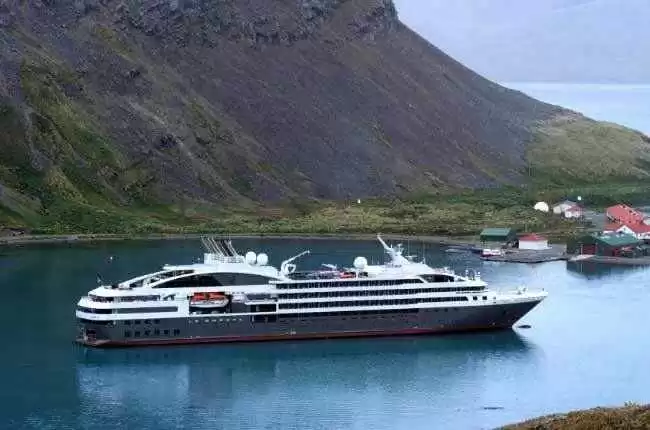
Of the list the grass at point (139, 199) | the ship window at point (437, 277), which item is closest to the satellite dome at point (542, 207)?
the grass at point (139, 199)

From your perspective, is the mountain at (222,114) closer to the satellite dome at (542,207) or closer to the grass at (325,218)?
the grass at (325,218)

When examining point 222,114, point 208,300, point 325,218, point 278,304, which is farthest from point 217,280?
point 222,114

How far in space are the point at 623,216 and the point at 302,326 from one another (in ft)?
151

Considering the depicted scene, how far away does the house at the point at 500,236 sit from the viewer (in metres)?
84.7

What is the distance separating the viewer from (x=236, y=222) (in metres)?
91.4

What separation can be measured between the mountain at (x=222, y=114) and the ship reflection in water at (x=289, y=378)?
127 feet

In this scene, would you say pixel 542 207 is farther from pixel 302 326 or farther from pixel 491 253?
pixel 302 326

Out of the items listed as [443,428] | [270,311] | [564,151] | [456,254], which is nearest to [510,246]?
[456,254]

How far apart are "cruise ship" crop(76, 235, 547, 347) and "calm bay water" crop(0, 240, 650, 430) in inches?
26.5

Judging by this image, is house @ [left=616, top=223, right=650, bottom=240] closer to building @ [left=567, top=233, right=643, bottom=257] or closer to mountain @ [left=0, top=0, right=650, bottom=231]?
building @ [left=567, top=233, right=643, bottom=257]

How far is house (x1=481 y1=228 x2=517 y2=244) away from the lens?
84.7 m

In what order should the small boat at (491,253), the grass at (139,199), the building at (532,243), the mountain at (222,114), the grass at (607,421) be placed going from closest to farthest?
1. the grass at (607,421)
2. the small boat at (491,253)
3. the building at (532,243)
4. the grass at (139,199)
5. the mountain at (222,114)

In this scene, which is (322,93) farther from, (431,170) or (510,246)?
(510,246)

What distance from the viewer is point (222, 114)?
108125 millimetres
